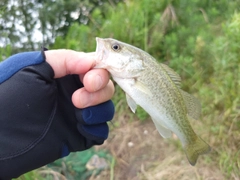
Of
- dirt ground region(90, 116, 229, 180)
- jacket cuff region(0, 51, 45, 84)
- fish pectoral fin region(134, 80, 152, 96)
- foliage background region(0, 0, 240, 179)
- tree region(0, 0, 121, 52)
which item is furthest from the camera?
tree region(0, 0, 121, 52)

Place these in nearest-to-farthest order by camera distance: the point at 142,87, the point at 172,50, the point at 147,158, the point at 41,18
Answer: the point at 142,87 < the point at 147,158 < the point at 172,50 < the point at 41,18

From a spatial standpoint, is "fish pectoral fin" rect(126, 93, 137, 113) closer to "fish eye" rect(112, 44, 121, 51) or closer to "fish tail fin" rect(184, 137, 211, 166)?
"fish eye" rect(112, 44, 121, 51)

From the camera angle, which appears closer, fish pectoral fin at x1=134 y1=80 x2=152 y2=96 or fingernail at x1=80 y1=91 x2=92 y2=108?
fish pectoral fin at x1=134 y1=80 x2=152 y2=96

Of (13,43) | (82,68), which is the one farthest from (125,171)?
(13,43)

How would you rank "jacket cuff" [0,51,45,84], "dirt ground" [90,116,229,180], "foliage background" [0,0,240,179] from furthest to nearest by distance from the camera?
"dirt ground" [90,116,229,180]
"foliage background" [0,0,240,179]
"jacket cuff" [0,51,45,84]

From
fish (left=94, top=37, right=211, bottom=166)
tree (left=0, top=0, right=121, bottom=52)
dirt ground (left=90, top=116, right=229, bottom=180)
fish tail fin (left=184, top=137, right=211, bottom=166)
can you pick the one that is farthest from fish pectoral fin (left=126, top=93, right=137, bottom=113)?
tree (left=0, top=0, right=121, bottom=52)

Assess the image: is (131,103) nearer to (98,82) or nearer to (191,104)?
(98,82)

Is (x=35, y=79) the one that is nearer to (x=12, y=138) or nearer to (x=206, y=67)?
(x=12, y=138)

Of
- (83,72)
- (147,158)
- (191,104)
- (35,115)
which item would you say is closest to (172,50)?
(147,158)
